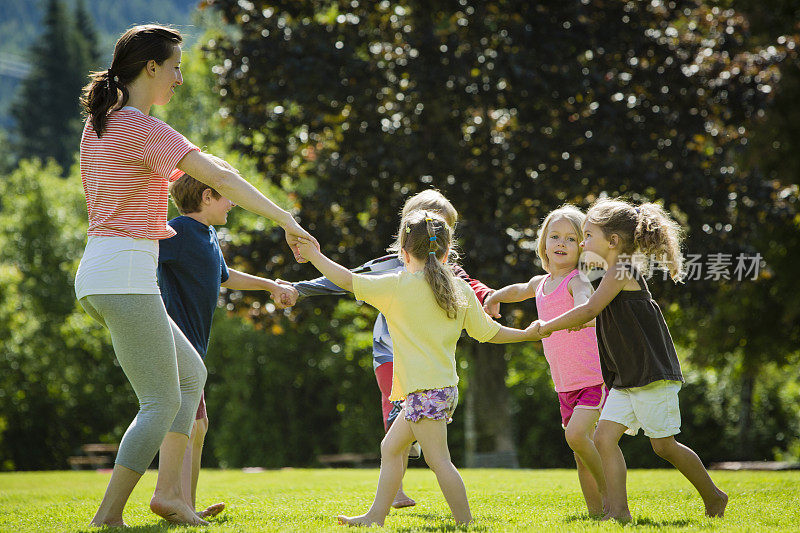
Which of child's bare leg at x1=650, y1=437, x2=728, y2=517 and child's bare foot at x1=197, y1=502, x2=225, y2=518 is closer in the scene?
child's bare leg at x1=650, y1=437, x2=728, y2=517

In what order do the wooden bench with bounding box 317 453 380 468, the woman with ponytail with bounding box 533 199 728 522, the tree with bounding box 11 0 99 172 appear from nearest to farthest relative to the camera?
the woman with ponytail with bounding box 533 199 728 522
the wooden bench with bounding box 317 453 380 468
the tree with bounding box 11 0 99 172

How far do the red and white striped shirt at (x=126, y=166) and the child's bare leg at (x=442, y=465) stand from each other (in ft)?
5.45

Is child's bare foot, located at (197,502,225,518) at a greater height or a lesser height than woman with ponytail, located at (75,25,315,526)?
lesser

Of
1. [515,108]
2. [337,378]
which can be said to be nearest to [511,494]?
[515,108]

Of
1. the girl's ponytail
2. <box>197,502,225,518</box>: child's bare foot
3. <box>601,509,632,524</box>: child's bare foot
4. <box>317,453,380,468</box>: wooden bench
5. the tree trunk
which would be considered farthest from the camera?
<box>317,453,380,468</box>: wooden bench

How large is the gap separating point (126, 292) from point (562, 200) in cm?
859

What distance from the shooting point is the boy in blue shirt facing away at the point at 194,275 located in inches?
191

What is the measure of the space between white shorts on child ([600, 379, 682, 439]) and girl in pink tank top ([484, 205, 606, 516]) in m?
0.24

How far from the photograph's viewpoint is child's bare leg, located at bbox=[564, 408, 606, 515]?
4863mm

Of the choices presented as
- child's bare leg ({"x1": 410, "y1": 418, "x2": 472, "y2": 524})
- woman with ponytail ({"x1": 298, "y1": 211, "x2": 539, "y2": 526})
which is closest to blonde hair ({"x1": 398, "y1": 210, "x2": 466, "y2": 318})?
woman with ponytail ({"x1": 298, "y1": 211, "x2": 539, "y2": 526})

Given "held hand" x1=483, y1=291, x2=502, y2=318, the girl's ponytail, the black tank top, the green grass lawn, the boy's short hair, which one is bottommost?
the green grass lawn

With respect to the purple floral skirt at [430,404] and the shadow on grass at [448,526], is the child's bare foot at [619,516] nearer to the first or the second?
the shadow on grass at [448,526]

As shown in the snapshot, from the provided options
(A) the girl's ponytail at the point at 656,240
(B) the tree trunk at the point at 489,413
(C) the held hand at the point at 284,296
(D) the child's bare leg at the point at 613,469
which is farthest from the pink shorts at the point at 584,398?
(B) the tree trunk at the point at 489,413

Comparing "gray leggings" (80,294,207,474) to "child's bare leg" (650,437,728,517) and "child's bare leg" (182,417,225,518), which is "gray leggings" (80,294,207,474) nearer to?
"child's bare leg" (182,417,225,518)
